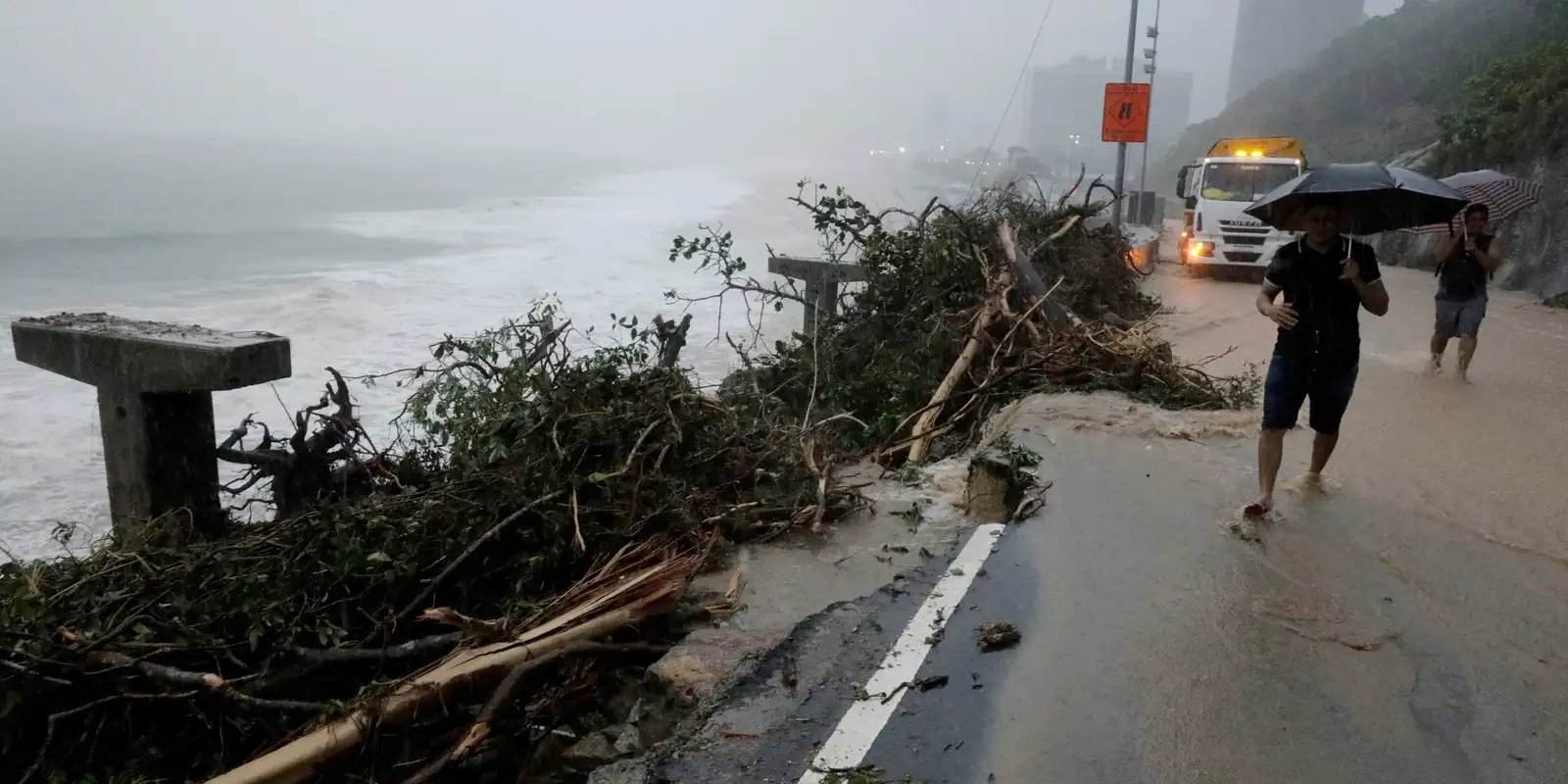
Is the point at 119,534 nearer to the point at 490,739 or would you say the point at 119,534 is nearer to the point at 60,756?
the point at 60,756

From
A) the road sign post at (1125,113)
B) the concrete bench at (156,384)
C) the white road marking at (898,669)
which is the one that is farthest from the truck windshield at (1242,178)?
the concrete bench at (156,384)

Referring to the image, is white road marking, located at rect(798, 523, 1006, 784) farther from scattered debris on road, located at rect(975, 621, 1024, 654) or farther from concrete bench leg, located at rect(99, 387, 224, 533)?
concrete bench leg, located at rect(99, 387, 224, 533)

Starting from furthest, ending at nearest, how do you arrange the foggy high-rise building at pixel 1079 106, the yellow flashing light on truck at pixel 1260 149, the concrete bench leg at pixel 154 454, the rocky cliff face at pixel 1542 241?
the foggy high-rise building at pixel 1079 106
the yellow flashing light on truck at pixel 1260 149
the rocky cliff face at pixel 1542 241
the concrete bench leg at pixel 154 454

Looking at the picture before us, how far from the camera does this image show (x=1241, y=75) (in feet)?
333

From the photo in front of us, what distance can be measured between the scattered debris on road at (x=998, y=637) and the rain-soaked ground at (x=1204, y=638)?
5 centimetres

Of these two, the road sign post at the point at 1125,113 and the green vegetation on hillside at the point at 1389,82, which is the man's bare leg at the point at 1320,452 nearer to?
the road sign post at the point at 1125,113

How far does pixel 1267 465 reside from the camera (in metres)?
5.12

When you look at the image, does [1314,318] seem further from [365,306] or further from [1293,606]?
[365,306]

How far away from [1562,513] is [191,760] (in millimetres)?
7077

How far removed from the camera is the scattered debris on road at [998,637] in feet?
12.3

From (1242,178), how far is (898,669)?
16.1m

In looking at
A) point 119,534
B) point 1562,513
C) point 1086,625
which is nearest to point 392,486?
point 119,534

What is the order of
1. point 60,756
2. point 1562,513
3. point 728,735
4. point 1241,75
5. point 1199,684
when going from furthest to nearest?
point 1241,75
point 1562,513
point 60,756
point 1199,684
point 728,735

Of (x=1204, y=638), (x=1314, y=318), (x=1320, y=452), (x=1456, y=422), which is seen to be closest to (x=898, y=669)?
(x=1204, y=638)
